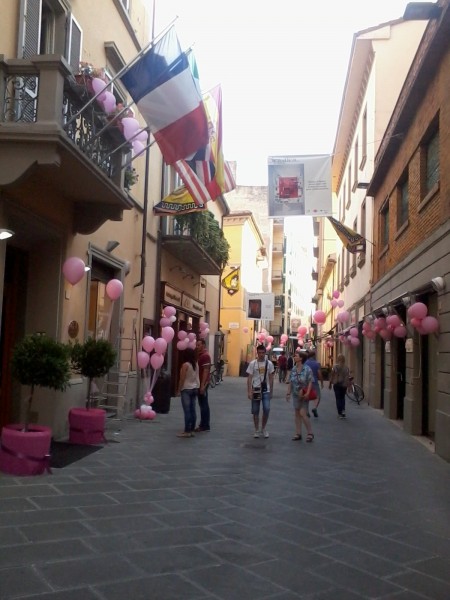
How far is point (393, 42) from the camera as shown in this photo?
72.7ft

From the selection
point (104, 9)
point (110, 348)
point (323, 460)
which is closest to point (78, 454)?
point (110, 348)

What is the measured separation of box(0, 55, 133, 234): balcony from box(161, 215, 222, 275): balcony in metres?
8.44

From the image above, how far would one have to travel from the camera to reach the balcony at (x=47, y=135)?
7898mm

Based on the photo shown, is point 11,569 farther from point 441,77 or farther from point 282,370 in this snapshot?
point 282,370

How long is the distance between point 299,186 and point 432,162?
353 cm

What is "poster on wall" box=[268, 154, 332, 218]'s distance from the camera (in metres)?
15.4

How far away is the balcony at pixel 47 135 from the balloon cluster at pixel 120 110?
0.15m

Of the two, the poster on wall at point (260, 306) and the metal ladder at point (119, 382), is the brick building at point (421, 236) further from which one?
the poster on wall at point (260, 306)

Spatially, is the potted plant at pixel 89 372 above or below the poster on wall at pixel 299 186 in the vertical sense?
below

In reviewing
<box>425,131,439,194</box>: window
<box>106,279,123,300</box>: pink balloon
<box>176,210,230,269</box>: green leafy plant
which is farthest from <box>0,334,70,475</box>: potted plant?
<box>176,210,230,269</box>: green leafy plant

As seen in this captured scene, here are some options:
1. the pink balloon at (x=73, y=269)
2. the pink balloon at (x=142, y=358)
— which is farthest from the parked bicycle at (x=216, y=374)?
the pink balloon at (x=73, y=269)

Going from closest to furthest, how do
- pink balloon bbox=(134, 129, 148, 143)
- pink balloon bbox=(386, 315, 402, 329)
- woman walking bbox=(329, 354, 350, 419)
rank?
pink balloon bbox=(134, 129, 148, 143), pink balloon bbox=(386, 315, 402, 329), woman walking bbox=(329, 354, 350, 419)

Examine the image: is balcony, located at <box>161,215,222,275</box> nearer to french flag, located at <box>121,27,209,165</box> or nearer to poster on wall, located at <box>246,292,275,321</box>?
french flag, located at <box>121,27,209,165</box>

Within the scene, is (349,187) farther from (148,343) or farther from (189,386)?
(189,386)
